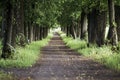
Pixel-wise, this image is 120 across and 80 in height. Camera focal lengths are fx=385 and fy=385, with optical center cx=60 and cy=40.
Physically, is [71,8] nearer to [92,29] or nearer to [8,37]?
[92,29]

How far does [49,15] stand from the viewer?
5247cm

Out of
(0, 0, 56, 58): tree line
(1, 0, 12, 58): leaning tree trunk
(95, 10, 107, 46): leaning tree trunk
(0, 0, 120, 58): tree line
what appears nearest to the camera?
(1, 0, 12, 58): leaning tree trunk

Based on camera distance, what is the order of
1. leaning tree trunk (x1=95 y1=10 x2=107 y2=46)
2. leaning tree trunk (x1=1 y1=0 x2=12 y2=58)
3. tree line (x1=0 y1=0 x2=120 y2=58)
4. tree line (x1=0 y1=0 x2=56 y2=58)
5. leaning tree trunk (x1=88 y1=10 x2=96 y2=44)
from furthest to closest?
→ leaning tree trunk (x1=88 y1=10 x2=96 y2=44) → leaning tree trunk (x1=95 y1=10 x2=107 y2=46) → tree line (x1=0 y1=0 x2=120 y2=58) → tree line (x1=0 y1=0 x2=56 y2=58) → leaning tree trunk (x1=1 y1=0 x2=12 y2=58)

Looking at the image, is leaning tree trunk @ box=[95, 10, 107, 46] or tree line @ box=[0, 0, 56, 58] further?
leaning tree trunk @ box=[95, 10, 107, 46]

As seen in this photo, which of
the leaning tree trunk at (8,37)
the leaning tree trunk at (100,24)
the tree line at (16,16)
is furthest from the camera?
the leaning tree trunk at (100,24)

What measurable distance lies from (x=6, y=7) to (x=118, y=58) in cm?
815

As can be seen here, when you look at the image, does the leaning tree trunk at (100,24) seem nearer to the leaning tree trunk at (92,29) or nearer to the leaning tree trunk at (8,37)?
the leaning tree trunk at (92,29)

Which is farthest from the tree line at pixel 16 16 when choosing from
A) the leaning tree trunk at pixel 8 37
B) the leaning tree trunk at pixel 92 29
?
the leaning tree trunk at pixel 92 29

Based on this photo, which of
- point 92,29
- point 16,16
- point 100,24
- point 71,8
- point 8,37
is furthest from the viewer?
point 71,8

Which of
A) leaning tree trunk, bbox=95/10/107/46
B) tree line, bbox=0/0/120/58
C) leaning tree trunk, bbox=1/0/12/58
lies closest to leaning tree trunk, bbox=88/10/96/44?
tree line, bbox=0/0/120/58

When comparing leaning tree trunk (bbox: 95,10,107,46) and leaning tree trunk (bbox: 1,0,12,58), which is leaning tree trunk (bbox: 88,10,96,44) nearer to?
leaning tree trunk (bbox: 95,10,107,46)

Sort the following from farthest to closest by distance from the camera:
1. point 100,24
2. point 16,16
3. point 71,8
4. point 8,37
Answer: point 71,8, point 100,24, point 16,16, point 8,37

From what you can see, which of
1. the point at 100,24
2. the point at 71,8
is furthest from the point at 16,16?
the point at 71,8

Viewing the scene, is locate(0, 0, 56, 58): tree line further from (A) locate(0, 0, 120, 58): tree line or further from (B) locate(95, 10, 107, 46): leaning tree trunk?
(B) locate(95, 10, 107, 46): leaning tree trunk
